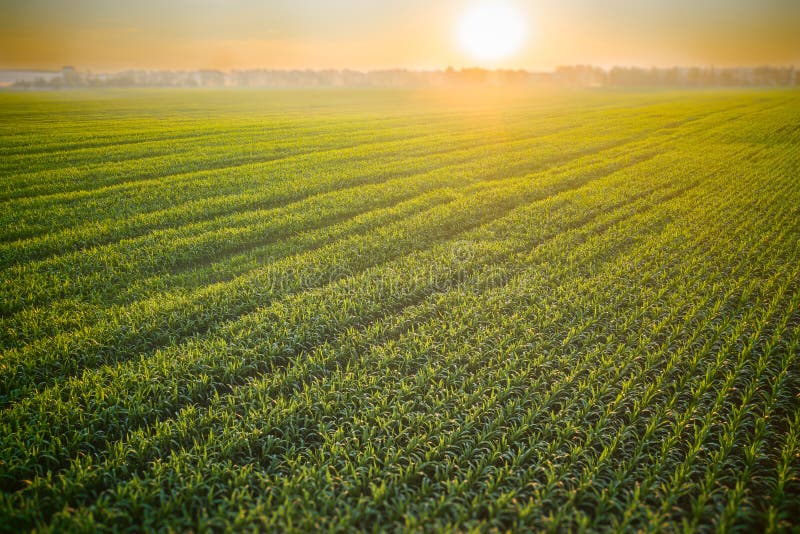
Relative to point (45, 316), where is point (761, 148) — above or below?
above

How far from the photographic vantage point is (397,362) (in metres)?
8.89

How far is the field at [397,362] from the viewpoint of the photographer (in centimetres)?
603

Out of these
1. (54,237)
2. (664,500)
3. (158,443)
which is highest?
(54,237)

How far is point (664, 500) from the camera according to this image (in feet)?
19.9

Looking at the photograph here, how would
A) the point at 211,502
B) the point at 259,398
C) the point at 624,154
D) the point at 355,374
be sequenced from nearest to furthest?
the point at 211,502 < the point at 259,398 < the point at 355,374 < the point at 624,154

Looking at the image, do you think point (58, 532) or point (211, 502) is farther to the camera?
point (211, 502)

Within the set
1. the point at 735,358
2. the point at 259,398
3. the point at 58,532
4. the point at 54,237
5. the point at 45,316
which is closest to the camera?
the point at 58,532

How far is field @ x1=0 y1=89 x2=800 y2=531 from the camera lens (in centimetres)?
603

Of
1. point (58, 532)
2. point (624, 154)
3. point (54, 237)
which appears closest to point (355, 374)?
point (58, 532)

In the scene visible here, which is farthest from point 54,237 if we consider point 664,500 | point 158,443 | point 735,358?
point 735,358

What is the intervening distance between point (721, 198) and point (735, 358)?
15481 mm

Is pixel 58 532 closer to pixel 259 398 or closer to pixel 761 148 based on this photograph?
pixel 259 398

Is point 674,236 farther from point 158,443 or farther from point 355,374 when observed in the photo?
point 158,443

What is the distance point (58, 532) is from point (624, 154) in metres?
36.5
